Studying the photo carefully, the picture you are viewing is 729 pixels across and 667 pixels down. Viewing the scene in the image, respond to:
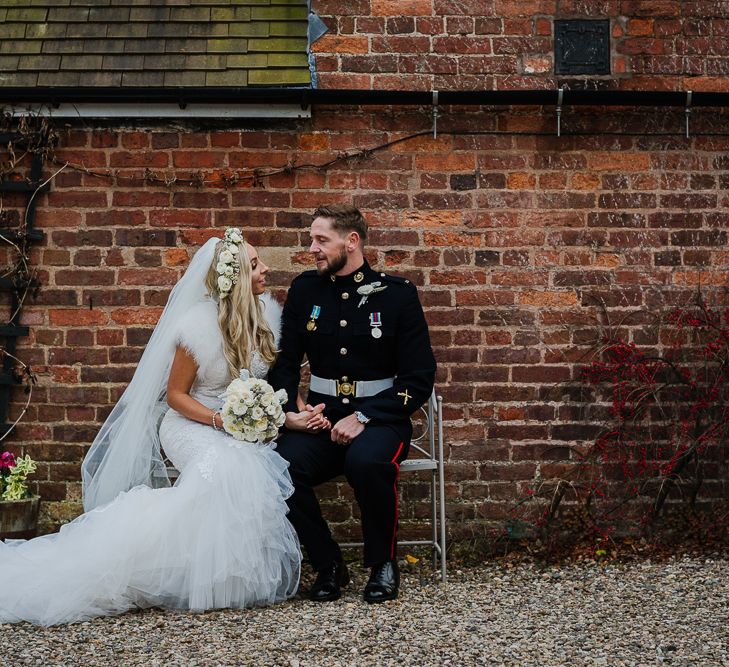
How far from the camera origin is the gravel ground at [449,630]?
3.58m

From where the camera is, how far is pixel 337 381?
4.80 m

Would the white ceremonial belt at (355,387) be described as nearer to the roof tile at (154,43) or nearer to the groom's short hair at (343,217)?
the groom's short hair at (343,217)

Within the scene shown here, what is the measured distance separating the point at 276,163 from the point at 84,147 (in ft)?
3.55

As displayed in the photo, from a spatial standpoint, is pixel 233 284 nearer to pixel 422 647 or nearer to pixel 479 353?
pixel 479 353

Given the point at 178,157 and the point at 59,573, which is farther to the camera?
the point at 178,157

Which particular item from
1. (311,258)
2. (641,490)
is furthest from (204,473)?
(641,490)

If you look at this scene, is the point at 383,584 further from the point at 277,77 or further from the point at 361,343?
the point at 277,77

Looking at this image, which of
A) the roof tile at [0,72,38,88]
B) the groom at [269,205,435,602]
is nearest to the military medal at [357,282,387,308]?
the groom at [269,205,435,602]

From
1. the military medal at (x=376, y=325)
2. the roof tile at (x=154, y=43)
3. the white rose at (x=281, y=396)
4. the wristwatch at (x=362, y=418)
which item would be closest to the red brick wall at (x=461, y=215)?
the roof tile at (x=154, y=43)

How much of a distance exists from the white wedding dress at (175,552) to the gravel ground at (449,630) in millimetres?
87

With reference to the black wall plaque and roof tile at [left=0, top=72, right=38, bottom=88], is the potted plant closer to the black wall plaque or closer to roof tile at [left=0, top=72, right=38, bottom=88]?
roof tile at [left=0, top=72, right=38, bottom=88]

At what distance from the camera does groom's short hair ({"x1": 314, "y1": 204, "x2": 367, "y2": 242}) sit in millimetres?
4785

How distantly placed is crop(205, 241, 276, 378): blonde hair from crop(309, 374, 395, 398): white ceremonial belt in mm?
422

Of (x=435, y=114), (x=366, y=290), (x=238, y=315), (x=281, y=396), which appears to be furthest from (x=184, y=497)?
(x=435, y=114)
